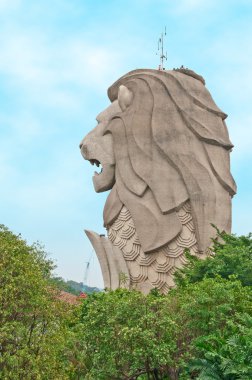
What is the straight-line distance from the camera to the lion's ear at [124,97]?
78.2 ft

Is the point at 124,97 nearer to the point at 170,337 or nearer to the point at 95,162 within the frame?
the point at 95,162

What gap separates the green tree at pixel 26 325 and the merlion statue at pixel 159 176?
356 inches

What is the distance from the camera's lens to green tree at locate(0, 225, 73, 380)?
448 inches

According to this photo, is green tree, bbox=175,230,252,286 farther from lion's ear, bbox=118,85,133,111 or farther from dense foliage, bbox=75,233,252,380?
lion's ear, bbox=118,85,133,111

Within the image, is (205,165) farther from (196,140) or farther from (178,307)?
(178,307)

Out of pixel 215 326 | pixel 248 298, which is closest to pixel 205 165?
pixel 248 298

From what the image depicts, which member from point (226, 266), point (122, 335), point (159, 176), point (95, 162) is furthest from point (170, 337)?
point (95, 162)

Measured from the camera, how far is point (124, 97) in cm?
2383

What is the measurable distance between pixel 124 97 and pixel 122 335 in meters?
12.3

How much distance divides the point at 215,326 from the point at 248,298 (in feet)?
5.34

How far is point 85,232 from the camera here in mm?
24000

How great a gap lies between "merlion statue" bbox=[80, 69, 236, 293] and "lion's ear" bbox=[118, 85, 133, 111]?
3 centimetres

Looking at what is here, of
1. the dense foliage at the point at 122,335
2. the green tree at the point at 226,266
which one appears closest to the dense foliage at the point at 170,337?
the dense foliage at the point at 122,335

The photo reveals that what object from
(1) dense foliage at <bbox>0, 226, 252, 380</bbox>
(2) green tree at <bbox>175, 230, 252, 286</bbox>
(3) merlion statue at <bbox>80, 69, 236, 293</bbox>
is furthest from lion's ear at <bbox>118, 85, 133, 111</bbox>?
(1) dense foliage at <bbox>0, 226, 252, 380</bbox>
